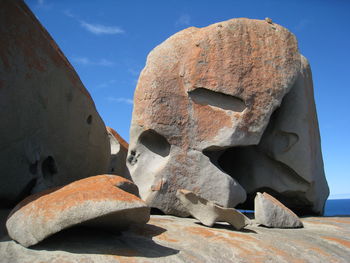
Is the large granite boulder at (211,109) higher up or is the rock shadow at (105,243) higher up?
the large granite boulder at (211,109)

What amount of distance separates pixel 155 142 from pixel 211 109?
100cm

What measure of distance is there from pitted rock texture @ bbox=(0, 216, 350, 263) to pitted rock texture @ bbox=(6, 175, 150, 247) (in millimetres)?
133

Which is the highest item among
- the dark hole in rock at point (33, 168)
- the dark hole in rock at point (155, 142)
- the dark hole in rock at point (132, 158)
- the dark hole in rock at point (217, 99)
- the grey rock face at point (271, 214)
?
the dark hole in rock at point (217, 99)

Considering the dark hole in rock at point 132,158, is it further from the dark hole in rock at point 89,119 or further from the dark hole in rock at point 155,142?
the dark hole in rock at point 89,119

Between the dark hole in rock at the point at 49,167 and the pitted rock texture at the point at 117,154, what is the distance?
137 inches

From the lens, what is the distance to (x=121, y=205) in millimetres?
2955

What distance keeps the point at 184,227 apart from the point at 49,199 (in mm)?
1558

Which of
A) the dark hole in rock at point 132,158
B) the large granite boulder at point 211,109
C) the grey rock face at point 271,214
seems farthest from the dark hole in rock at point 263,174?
the grey rock face at point 271,214

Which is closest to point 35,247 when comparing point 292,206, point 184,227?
point 184,227

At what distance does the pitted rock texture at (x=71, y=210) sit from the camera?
2.86 meters

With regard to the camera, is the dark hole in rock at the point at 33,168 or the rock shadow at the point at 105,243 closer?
the rock shadow at the point at 105,243

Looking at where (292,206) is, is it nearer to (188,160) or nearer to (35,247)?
(188,160)

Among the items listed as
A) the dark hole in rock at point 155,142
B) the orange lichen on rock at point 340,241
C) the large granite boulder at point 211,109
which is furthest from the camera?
the dark hole in rock at point 155,142

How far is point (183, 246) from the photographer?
3350 mm
